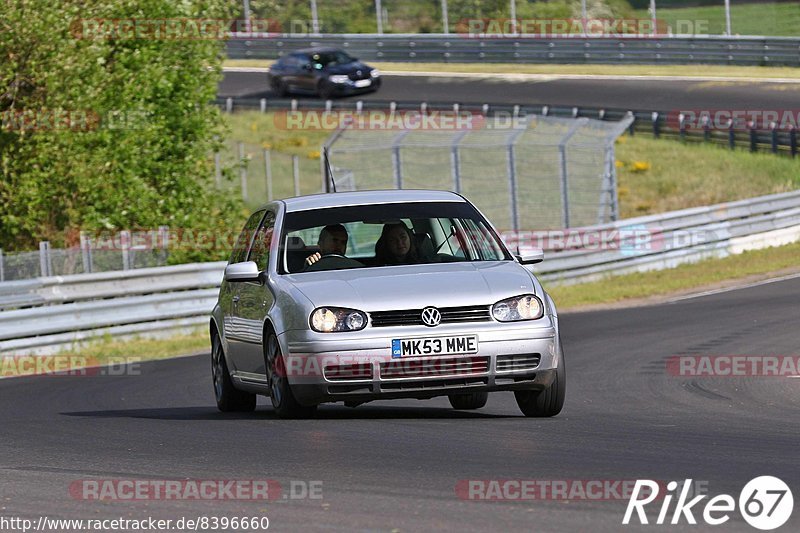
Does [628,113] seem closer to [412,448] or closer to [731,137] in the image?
[731,137]

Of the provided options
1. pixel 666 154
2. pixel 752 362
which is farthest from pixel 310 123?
pixel 752 362

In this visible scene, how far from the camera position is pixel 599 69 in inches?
2060

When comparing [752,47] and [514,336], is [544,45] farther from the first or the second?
[514,336]

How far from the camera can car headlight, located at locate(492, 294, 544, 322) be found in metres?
9.32

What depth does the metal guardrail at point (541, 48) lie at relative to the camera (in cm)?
4784

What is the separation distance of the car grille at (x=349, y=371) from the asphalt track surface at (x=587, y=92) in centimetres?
3388

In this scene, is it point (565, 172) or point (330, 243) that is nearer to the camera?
point (330, 243)
